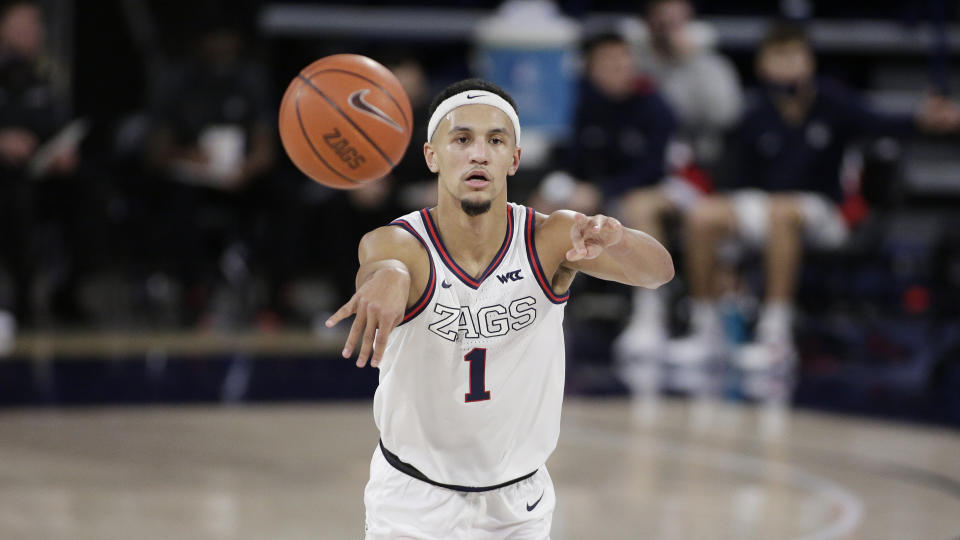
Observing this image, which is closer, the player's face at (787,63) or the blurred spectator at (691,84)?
the player's face at (787,63)

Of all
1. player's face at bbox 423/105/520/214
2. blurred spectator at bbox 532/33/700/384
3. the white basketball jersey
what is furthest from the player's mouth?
blurred spectator at bbox 532/33/700/384

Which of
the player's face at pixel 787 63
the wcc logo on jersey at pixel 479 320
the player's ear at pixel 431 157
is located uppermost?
the player's face at pixel 787 63

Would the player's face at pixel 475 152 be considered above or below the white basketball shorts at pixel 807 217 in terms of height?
above

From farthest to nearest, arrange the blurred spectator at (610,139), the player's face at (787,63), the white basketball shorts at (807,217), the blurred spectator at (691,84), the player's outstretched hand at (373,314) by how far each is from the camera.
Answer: the blurred spectator at (691,84) < the blurred spectator at (610,139) < the white basketball shorts at (807,217) < the player's face at (787,63) < the player's outstretched hand at (373,314)

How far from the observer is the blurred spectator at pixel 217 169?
967 cm

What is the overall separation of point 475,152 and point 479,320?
458mm

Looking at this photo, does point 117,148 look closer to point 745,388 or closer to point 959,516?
point 745,388

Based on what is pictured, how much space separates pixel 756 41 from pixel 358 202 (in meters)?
4.31

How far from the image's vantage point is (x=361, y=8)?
11.6m

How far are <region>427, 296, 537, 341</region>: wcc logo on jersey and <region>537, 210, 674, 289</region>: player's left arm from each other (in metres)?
0.17

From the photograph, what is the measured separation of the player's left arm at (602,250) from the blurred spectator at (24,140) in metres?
7.05

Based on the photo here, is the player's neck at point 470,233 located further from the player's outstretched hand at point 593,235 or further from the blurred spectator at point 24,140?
the blurred spectator at point 24,140

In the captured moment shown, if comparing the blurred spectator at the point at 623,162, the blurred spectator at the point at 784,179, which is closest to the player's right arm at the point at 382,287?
the blurred spectator at the point at 623,162

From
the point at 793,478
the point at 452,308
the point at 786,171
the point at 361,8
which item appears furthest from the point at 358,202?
the point at 452,308
